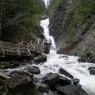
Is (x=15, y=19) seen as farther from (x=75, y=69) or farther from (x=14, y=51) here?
(x=75, y=69)

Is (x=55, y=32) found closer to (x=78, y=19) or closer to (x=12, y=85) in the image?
(x=78, y=19)

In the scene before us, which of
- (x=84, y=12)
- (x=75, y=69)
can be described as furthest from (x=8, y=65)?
(x=84, y=12)

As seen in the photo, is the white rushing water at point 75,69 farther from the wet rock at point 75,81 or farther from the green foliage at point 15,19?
the green foliage at point 15,19

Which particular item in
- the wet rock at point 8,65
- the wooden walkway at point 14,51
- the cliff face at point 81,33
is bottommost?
the wet rock at point 8,65

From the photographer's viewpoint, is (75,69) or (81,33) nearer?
(75,69)

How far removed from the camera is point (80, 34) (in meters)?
25.8

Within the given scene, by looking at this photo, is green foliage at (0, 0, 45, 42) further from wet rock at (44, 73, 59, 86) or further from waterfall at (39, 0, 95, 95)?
wet rock at (44, 73, 59, 86)

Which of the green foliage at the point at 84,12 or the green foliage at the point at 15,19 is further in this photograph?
the green foliage at the point at 84,12

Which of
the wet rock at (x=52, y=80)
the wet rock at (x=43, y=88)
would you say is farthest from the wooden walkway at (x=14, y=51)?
the wet rock at (x=43, y=88)

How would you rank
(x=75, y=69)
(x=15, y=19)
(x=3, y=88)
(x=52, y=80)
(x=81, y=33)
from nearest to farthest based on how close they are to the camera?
(x=3, y=88), (x=52, y=80), (x=75, y=69), (x=15, y=19), (x=81, y=33)

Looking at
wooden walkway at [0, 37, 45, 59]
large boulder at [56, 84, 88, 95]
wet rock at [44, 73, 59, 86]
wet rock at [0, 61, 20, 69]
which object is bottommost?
large boulder at [56, 84, 88, 95]

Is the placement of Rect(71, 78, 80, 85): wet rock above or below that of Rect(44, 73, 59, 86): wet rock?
below

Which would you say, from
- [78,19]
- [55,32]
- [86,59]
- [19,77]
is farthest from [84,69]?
[55,32]

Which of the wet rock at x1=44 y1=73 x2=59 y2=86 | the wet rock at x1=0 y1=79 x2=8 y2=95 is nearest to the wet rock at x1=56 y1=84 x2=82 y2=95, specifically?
the wet rock at x1=44 y1=73 x2=59 y2=86
